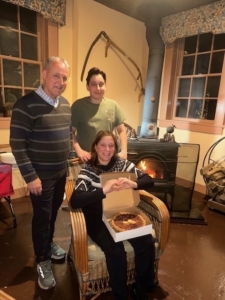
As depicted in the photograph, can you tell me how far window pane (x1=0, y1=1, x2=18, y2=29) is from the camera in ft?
8.07

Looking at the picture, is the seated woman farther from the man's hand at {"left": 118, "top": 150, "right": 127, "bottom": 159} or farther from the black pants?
the man's hand at {"left": 118, "top": 150, "right": 127, "bottom": 159}

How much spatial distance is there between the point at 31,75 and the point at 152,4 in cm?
175

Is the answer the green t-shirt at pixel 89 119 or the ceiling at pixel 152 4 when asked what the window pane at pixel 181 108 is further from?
the green t-shirt at pixel 89 119

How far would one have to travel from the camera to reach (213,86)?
10.2 feet

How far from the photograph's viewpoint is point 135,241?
1286 mm

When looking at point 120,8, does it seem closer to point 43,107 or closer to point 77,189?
point 43,107

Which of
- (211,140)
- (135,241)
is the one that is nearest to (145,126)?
(211,140)

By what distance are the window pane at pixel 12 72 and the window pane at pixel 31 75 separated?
0.08 metres

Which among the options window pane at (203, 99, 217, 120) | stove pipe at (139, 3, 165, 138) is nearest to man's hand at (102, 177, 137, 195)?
stove pipe at (139, 3, 165, 138)

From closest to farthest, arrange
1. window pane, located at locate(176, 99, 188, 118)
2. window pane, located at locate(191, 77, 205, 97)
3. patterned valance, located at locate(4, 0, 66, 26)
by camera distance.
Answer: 1. patterned valance, located at locate(4, 0, 66, 26)
2. window pane, located at locate(191, 77, 205, 97)
3. window pane, located at locate(176, 99, 188, 118)

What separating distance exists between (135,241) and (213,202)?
174 centimetres

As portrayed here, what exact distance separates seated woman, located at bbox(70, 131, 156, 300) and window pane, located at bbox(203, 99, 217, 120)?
2.17m

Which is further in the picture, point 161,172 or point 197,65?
point 197,65

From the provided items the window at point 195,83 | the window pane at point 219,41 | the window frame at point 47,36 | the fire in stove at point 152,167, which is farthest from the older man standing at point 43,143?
the window pane at point 219,41
